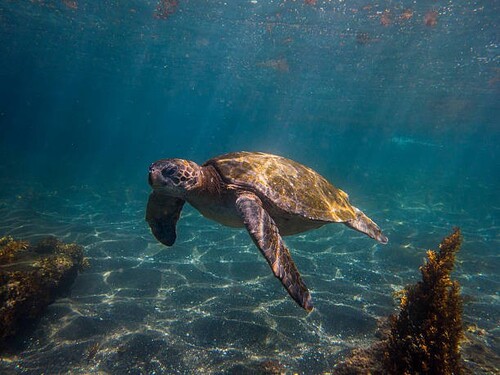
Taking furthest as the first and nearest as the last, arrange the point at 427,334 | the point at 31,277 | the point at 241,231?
1. the point at 241,231
2. the point at 31,277
3. the point at 427,334

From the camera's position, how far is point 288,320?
6.82 m

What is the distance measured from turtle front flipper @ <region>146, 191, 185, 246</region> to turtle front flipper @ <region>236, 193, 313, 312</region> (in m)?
2.04

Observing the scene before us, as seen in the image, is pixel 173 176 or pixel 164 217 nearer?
pixel 173 176

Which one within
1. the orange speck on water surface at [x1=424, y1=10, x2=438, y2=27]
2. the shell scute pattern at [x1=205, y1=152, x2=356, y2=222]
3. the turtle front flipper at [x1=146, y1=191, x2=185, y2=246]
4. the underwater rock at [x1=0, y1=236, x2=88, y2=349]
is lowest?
the underwater rock at [x1=0, y1=236, x2=88, y2=349]

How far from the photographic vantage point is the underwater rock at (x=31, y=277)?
6.10 metres

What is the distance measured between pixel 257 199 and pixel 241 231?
922 cm

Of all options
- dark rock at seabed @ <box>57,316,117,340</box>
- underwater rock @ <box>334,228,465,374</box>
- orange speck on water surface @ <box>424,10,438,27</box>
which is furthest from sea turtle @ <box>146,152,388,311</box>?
orange speck on water surface @ <box>424,10,438,27</box>

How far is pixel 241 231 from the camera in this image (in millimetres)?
14445

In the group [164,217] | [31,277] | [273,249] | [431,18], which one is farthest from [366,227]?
[431,18]

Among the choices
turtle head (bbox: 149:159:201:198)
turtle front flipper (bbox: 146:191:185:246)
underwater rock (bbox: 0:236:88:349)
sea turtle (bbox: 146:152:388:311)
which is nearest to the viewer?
sea turtle (bbox: 146:152:388:311)

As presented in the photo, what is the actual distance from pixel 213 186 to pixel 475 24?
19.4 m

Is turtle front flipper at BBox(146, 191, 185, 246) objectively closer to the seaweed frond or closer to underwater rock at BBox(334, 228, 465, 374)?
underwater rock at BBox(334, 228, 465, 374)

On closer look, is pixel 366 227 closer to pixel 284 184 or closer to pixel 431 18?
pixel 284 184

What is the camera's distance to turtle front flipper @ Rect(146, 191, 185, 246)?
21.3 ft
